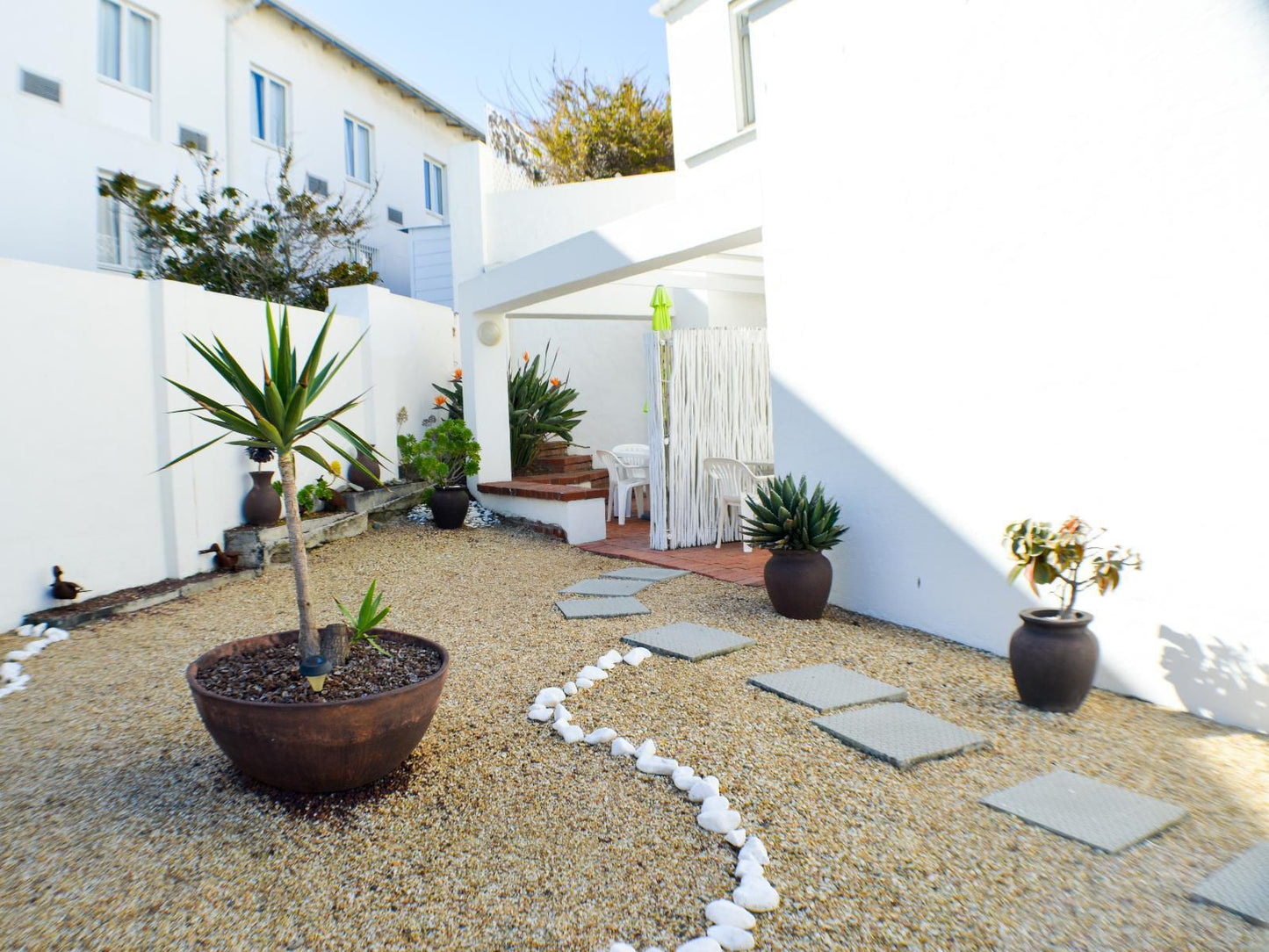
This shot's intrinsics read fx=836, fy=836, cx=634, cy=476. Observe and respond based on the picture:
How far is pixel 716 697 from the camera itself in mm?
3543

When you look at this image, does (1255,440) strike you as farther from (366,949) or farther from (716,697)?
(366,949)

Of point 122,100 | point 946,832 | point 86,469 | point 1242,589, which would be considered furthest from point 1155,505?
point 122,100

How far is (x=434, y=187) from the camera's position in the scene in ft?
51.4

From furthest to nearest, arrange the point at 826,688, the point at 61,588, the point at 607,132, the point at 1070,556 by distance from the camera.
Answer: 1. the point at 607,132
2. the point at 61,588
3. the point at 826,688
4. the point at 1070,556

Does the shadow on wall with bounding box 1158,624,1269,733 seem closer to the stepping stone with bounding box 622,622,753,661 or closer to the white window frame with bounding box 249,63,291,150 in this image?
the stepping stone with bounding box 622,622,753,661

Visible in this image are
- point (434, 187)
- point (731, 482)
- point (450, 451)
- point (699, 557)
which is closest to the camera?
point (699, 557)

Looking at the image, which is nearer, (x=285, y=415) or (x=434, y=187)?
(x=285, y=415)

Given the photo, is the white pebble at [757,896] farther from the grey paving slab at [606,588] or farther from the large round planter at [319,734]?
the grey paving slab at [606,588]

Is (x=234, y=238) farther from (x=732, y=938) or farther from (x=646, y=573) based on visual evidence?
(x=732, y=938)

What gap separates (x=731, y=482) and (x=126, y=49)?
348 inches

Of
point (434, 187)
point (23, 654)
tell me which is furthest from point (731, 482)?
point (434, 187)

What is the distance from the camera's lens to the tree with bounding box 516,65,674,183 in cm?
1445

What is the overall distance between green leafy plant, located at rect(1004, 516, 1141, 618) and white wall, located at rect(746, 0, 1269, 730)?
9 centimetres

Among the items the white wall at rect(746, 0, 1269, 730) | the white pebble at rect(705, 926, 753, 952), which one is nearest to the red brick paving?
the white wall at rect(746, 0, 1269, 730)
